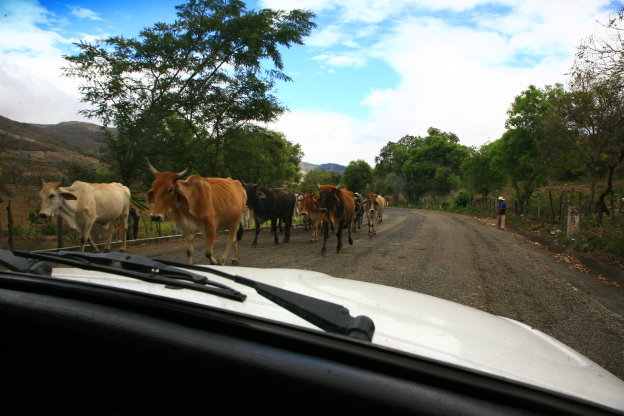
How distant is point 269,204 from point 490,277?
7.56 metres

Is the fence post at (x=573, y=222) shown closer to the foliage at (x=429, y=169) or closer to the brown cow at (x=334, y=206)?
the brown cow at (x=334, y=206)

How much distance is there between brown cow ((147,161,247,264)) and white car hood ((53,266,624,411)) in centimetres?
492

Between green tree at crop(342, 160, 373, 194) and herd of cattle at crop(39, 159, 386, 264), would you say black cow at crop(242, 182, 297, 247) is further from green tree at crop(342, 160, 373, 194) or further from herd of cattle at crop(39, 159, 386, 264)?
green tree at crop(342, 160, 373, 194)

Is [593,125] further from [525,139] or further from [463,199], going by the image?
[463,199]

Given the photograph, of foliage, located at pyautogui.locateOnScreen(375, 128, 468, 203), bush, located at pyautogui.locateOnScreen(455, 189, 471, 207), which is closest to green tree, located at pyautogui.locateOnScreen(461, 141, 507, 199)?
bush, located at pyautogui.locateOnScreen(455, 189, 471, 207)

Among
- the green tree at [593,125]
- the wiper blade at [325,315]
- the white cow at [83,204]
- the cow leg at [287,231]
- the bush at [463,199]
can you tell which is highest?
the green tree at [593,125]

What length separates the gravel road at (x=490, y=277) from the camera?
475 centimetres

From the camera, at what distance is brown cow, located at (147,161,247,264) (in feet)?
21.4

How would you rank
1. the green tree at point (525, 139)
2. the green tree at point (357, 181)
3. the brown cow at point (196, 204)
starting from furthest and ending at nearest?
the green tree at point (357, 181) < the green tree at point (525, 139) < the brown cow at point (196, 204)

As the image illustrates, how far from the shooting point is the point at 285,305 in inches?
47.8

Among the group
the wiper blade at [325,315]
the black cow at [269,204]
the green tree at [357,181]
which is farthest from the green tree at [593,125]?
the green tree at [357,181]

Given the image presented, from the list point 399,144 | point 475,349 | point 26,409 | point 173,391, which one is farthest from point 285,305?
point 399,144

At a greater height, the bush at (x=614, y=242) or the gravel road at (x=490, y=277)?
the bush at (x=614, y=242)

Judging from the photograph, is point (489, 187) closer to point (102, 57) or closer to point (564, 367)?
point (102, 57)
